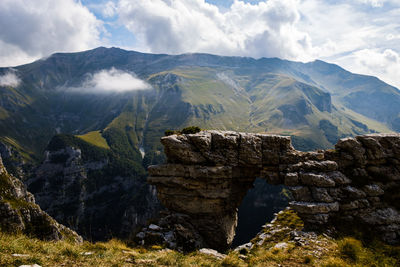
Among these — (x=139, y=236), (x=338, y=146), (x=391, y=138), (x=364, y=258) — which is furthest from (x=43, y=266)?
(x=391, y=138)

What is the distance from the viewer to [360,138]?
27.6m

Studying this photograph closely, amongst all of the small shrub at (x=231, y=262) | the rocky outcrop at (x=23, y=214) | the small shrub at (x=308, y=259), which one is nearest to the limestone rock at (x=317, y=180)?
the small shrub at (x=308, y=259)

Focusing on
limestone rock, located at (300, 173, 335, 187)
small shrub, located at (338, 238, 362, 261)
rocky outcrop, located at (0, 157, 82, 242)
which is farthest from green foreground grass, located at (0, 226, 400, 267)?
rocky outcrop, located at (0, 157, 82, 242)

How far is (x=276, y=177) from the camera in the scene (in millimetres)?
29203

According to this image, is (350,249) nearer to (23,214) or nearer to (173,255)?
(173,255)

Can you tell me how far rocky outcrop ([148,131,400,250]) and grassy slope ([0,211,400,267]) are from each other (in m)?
4.94

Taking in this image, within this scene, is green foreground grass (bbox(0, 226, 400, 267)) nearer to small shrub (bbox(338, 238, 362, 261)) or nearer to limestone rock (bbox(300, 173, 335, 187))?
small shrub (bbox(338, 238, 362, 261))

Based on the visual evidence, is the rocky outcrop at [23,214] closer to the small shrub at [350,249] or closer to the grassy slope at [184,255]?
the grassy slope at [184,255]

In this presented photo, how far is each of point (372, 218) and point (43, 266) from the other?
28874 millimetres

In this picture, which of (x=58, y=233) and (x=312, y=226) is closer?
(x=312, y=226)

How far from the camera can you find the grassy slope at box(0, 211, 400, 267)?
35.9 ft

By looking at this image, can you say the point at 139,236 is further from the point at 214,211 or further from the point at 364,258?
the point at 364,258

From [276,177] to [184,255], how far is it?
1741 centimetres

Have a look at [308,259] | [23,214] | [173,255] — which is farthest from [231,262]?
[23,214]
